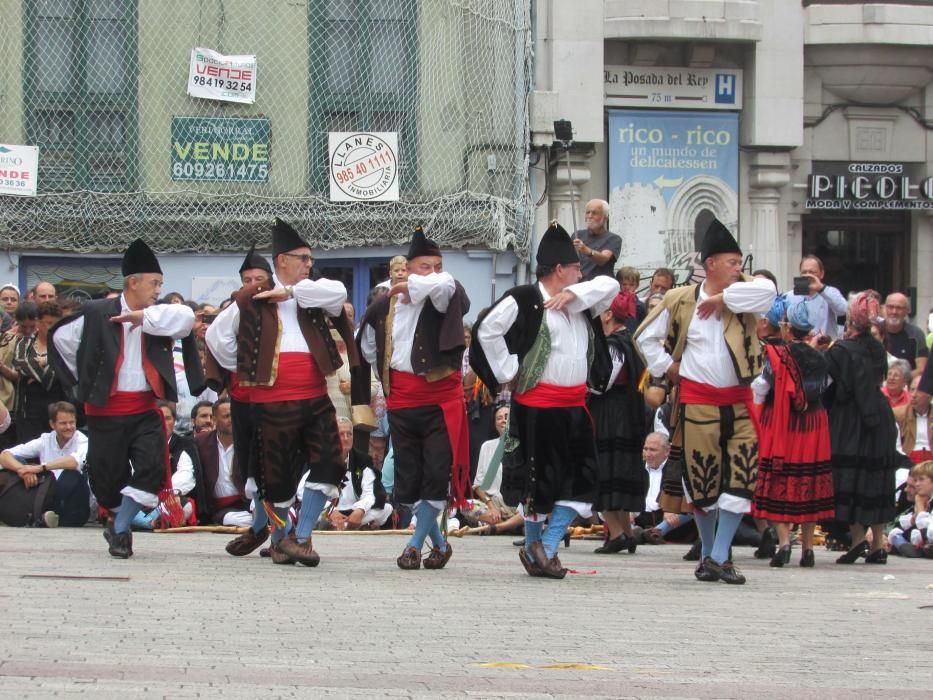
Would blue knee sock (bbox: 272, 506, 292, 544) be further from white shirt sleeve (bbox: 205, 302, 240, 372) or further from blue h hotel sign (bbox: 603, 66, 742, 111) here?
blue h hotel sign (bbox: 603, 66, 742, 111)

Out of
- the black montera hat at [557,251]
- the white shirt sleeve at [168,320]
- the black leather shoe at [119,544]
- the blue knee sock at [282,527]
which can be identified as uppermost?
the black montera hat at [557,251]

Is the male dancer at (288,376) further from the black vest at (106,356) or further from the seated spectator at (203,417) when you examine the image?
the seated spectator at (203,417)

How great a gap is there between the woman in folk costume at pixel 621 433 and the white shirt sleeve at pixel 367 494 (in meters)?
2.82

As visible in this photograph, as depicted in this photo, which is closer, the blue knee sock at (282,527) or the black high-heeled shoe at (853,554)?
the blue knee sock at (282,527)

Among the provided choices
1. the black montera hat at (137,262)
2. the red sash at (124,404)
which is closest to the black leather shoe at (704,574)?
the red sash at (124,404)

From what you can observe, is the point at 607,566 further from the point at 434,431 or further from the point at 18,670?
the point at 18,670

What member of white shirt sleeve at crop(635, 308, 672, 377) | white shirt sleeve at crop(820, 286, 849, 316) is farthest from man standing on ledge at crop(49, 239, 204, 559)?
white shirt sleeve at crop(820, 286, 849, 316)

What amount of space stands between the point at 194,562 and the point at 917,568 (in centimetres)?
507

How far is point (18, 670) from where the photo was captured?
6.20m

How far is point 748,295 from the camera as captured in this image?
32.7 feet

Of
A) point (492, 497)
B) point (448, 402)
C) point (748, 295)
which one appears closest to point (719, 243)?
point (748, 295)

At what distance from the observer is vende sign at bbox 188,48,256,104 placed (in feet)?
67.4

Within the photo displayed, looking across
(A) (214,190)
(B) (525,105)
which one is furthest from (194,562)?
(B) (525,105)

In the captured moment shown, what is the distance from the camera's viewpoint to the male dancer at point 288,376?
408 inches
